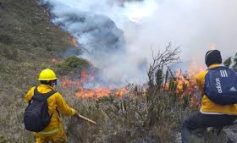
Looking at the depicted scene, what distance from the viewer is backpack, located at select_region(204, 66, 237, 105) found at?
271 inches

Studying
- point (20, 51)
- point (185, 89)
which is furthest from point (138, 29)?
point (185, 89)

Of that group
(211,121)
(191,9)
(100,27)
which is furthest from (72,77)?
(211,121)

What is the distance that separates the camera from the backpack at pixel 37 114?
750cm

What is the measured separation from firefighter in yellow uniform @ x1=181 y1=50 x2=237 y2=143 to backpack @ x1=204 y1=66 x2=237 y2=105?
118mm

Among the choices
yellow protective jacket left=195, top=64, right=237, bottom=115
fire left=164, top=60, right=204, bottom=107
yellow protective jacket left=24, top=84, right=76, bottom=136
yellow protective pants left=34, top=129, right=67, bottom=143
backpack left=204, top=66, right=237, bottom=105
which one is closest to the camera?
backpack left=204, top=66, right=237, bottom=105

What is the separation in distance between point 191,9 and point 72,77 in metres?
8.53

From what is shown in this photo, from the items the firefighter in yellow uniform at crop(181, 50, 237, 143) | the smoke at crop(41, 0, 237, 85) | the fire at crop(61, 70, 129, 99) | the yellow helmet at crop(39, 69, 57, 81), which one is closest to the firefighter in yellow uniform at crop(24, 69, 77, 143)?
the yellow helmet at crop(39, 69, 57, 81)

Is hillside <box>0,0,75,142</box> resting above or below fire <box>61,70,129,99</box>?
above

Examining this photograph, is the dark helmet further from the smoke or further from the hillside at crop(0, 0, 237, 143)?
the smoke

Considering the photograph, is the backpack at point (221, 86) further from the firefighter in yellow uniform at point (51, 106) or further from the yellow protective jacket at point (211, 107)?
the firefighter in yellow uniform at point (51, 106)

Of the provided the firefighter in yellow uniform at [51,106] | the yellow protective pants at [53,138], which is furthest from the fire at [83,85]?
the firefighter in yellow uniform at [51,106]

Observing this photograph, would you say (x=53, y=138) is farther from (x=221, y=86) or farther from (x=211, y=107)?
(x=221, y=86)

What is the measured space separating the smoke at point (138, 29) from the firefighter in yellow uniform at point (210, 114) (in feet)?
34.2

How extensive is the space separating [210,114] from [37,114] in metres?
2.25
